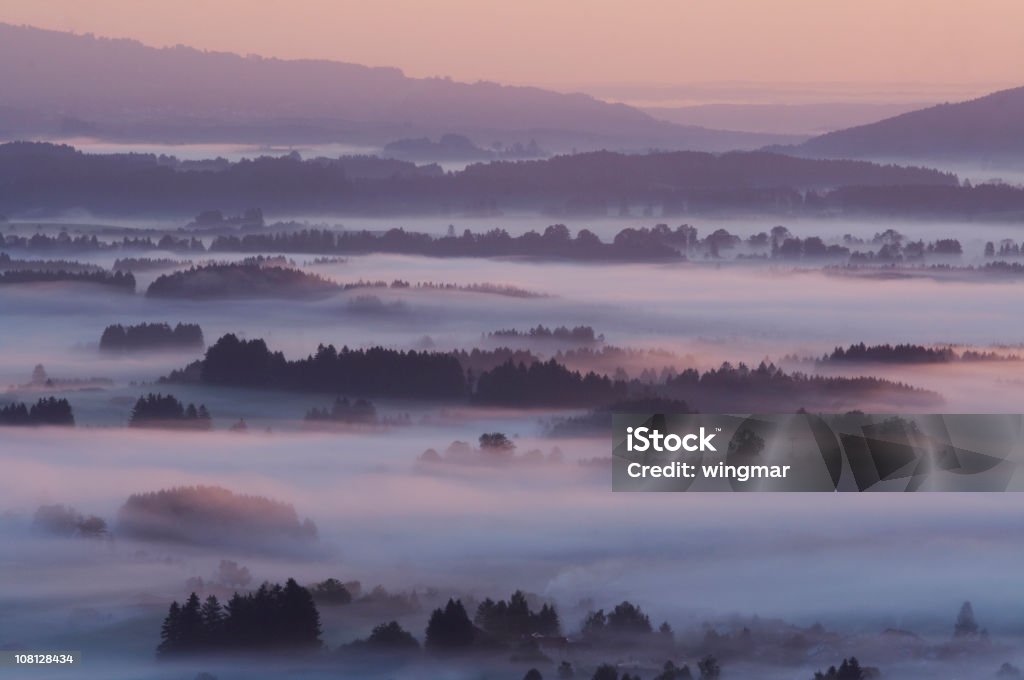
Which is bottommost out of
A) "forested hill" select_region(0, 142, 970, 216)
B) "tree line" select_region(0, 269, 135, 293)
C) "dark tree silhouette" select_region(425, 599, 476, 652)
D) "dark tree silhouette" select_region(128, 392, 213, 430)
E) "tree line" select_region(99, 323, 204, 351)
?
"dark tree silhouette" select_region(425, 599, 476, 652)

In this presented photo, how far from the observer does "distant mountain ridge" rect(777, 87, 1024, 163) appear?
13.2 m

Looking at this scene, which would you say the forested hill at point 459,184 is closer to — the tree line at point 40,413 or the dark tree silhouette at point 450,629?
the tree line at point 40,413

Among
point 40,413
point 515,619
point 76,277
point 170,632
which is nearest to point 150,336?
point 76,277

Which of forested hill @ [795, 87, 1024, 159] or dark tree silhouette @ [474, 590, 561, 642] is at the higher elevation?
forested hill @ [795, 87, 1024, 159]

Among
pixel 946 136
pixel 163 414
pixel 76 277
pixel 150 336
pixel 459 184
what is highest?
pixel 946 136

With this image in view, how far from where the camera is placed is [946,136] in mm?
13273

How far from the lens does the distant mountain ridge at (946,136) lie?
13250mm

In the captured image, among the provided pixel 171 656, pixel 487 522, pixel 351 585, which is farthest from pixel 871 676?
pixel 171 656

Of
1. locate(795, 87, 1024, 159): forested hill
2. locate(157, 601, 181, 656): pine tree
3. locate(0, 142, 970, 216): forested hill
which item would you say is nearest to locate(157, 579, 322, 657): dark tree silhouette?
locate(157, 601, 181, 656): pine tree

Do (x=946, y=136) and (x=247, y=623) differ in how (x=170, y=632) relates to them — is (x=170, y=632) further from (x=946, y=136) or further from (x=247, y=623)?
(x=946, y=136)

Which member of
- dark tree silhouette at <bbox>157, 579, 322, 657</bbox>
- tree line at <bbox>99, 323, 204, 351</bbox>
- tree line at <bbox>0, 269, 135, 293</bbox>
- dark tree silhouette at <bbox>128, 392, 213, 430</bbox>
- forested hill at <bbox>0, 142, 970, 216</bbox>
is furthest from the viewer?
forested hill at <bbox>0, 142, 970, 216</bbox>

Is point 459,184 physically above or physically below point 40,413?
above

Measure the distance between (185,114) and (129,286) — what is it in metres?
2.19

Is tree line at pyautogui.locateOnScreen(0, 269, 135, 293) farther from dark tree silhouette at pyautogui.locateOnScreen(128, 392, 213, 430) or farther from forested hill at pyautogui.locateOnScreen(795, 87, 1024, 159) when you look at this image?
forested hill at pyautogui.locateOnScreen(795, 87, 1024, 159)
